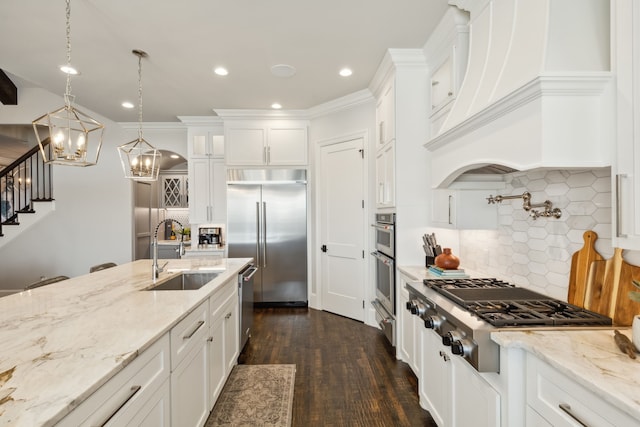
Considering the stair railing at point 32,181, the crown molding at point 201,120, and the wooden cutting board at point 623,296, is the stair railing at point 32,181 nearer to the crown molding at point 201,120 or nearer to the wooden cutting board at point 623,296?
the crown molding at point 201,120

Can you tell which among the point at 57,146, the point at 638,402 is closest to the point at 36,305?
the point at 57,146

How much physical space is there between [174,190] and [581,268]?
23.0 ft

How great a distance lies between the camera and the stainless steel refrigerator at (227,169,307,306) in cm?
466

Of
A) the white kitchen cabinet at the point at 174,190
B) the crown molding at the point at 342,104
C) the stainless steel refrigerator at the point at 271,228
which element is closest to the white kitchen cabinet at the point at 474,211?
the crown molding at the point at 342,104

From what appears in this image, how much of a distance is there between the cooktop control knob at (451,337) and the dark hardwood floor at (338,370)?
949 millimetres

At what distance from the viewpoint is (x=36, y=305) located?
1.64 metres

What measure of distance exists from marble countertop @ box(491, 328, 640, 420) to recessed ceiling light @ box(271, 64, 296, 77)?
3068mm

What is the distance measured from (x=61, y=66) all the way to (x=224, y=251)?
291 cm

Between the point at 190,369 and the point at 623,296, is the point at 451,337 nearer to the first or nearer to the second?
the point at 623,296

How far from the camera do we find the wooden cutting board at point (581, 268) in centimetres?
150

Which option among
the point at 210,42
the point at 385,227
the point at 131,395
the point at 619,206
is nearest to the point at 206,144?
the point at 210,42

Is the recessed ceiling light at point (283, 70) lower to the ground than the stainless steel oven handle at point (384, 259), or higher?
higher

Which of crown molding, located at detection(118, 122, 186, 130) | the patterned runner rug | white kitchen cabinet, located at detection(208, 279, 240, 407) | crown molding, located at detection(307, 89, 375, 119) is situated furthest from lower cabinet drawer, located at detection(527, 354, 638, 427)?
crown molding, located at detection(118, 122, 186, 130)

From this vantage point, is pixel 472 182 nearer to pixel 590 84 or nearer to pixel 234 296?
pixel 590 84
